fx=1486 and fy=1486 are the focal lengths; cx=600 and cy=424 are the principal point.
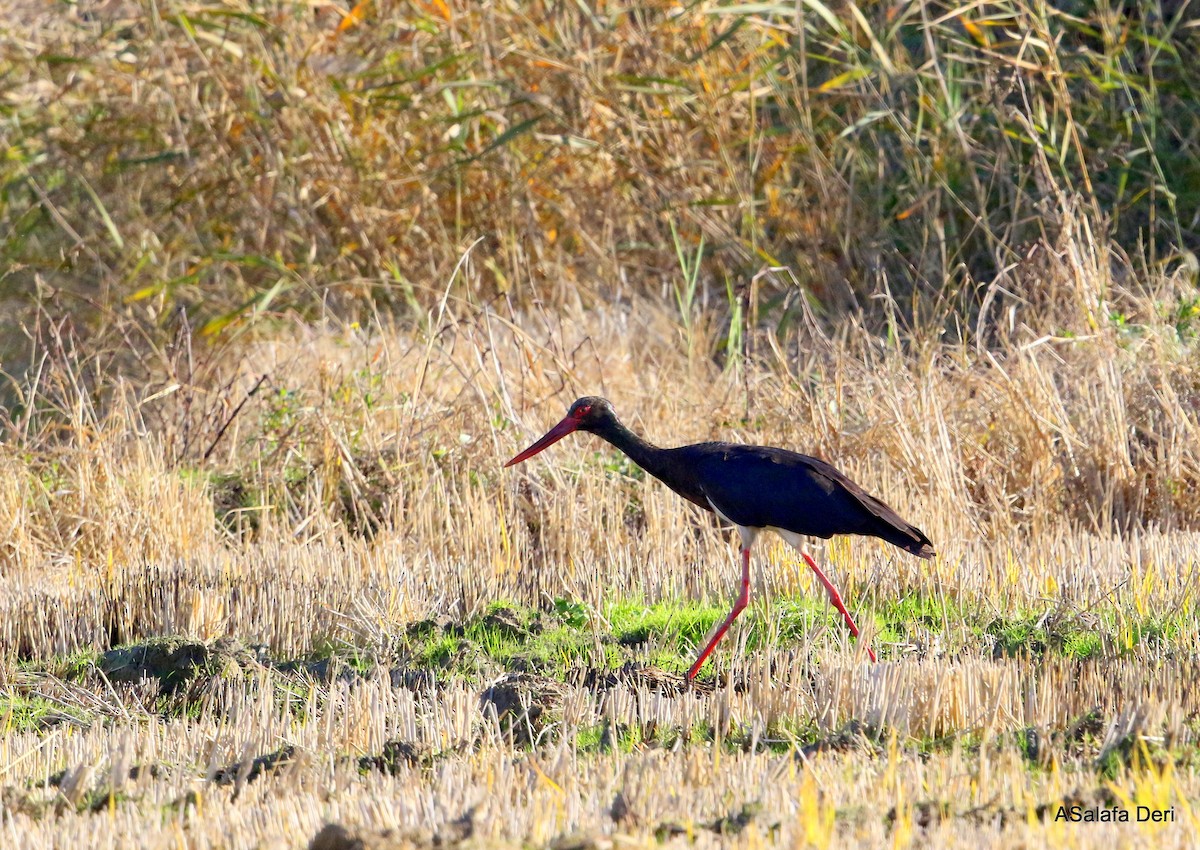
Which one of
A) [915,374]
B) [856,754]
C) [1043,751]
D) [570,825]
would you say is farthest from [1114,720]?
[915,374]

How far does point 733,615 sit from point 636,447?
916 mm

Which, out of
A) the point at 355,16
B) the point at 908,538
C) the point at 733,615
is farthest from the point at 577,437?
the point at 355,16

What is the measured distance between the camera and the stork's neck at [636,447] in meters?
5.71

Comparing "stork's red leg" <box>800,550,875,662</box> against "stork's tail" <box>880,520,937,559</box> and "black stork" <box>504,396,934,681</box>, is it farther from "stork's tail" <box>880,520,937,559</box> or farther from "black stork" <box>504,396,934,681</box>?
"stork's tail" <box>880,520,937,559</box>

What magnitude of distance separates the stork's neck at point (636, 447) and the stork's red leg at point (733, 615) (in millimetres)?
496

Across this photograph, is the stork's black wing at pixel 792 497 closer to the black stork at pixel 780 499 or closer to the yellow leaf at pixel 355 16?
the black stork at pixel 780 499

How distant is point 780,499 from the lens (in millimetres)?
5277

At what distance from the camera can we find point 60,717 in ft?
15.6

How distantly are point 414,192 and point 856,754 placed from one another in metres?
8.14

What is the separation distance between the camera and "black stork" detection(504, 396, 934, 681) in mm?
5160

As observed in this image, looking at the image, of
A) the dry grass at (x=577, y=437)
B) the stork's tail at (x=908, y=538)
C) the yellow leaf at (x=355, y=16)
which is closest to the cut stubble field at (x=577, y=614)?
the dry grass at (x=577, y=437)

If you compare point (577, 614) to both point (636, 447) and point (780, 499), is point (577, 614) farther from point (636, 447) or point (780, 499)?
point (780, 499)

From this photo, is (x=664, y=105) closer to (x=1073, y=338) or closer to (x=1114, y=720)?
(x=1073, y=338)

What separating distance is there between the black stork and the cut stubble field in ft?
1.04
